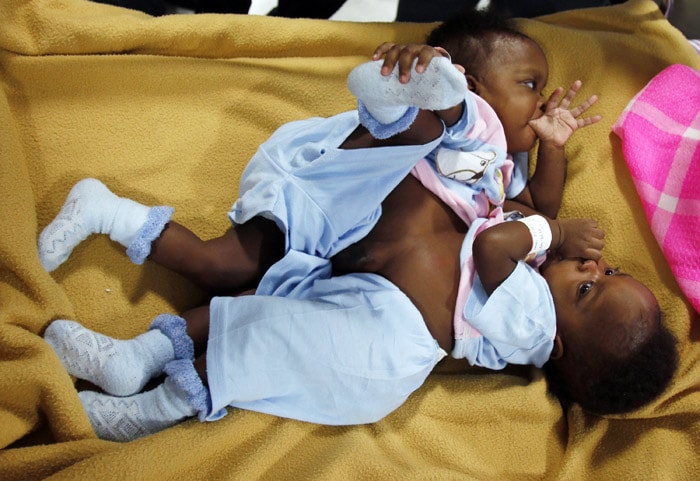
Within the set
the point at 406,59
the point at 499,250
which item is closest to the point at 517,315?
the point at 499,250

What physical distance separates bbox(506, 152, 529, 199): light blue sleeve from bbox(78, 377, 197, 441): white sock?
68 cm

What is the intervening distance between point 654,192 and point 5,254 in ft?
3.61

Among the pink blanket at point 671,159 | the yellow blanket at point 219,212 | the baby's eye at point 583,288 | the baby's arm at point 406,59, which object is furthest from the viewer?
the pink blanket at point 671,159

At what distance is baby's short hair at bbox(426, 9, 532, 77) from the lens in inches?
42.0

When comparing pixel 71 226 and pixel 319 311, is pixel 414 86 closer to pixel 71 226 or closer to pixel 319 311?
pixel 319 311

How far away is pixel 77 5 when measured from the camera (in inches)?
45.7

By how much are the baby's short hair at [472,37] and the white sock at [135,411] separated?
72 centimetres

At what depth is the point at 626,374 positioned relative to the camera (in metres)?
0.97

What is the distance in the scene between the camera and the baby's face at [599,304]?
3.15 feet

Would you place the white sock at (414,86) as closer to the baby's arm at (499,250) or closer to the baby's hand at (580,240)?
the baby's arm at (499,250)

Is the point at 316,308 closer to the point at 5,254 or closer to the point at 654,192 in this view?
the point at 5,254

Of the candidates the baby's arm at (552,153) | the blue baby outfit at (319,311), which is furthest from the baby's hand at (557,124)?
the blue baby outfit at (319,311)

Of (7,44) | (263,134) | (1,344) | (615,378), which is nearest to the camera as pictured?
(1,344)

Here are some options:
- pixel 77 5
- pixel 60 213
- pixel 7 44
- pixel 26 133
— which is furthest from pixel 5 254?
pixel 77 5
